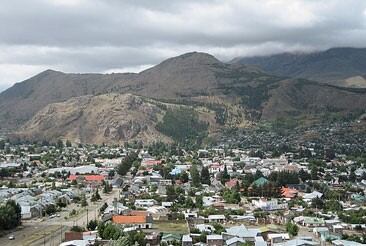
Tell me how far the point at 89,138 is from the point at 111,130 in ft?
16.1

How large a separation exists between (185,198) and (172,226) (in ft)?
33.5

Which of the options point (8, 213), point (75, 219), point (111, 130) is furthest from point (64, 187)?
point (111, 130)

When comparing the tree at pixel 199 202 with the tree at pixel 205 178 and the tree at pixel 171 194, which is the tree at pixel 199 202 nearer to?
the tree at pixel 171 194

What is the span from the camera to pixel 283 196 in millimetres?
47125

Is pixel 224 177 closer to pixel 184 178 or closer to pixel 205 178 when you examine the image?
pixel 205 178

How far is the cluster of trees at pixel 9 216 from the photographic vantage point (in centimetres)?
3288

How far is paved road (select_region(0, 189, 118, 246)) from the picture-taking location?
3017 cm

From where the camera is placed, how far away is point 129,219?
112 ft

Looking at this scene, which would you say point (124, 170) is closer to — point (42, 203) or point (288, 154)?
point (42, 203)

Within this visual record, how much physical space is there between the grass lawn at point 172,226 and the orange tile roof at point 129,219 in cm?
97

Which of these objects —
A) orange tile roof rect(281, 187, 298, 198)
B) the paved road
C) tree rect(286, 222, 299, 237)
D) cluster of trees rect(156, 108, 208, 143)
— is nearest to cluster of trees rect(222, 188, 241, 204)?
orange tile roof rect(281, 187, 298, 198)

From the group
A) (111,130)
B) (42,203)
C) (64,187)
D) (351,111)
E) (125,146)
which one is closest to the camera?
(42,203)

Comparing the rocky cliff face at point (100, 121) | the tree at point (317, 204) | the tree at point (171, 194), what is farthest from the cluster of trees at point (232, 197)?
the rocky cliff face at point (100, 121)

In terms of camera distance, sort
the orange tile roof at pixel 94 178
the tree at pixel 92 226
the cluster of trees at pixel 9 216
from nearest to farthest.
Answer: the tree at pixel 92 226, the cluster of trees at pixel 9 216, the orange tile roof at pixel 94 178
